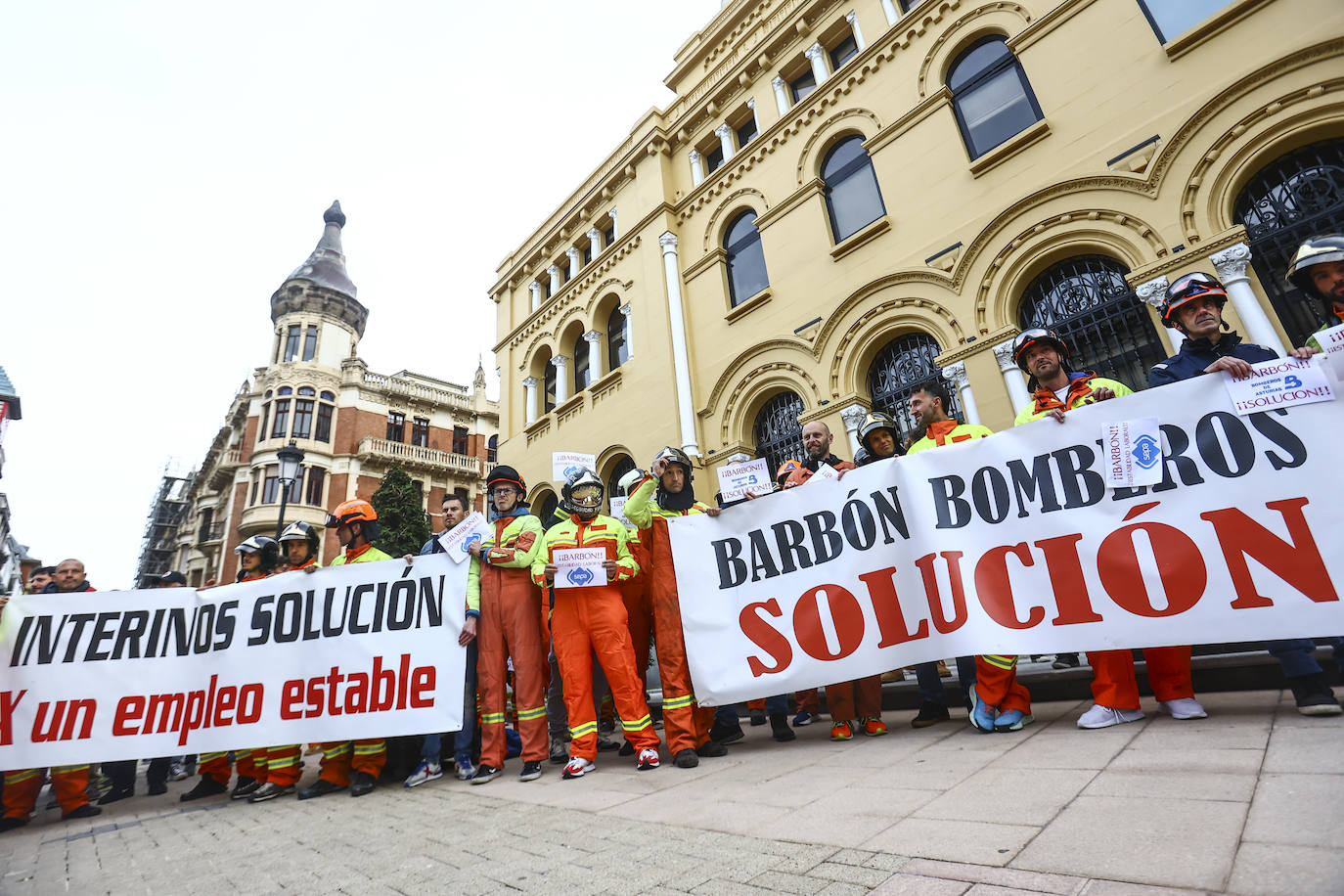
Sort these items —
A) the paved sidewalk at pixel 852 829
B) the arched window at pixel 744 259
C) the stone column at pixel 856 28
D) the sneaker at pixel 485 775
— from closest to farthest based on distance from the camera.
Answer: the paved sidewalk at pixel 852 829, the sneaker at pixel 485 775, the stone column at pixel 856 28, the arched window at pixel 744 259

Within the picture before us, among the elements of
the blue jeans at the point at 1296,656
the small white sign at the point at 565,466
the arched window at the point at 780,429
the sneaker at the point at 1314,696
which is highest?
the arched window at the point at 780,429

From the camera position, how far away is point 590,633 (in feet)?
14.5

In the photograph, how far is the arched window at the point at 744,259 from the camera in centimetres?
1187

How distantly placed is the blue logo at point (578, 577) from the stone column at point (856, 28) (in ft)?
34.9

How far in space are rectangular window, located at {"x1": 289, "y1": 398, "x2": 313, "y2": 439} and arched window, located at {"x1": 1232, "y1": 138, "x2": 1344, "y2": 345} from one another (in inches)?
1328

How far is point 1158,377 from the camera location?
3.79 metres

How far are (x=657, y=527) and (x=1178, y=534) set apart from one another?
3177mm

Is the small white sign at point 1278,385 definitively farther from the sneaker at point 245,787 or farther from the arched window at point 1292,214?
the sneaker at point 245,787

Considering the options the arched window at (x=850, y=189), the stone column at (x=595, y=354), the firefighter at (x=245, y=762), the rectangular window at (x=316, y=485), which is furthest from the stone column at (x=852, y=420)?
the rectangular window at (x=316, y=485)

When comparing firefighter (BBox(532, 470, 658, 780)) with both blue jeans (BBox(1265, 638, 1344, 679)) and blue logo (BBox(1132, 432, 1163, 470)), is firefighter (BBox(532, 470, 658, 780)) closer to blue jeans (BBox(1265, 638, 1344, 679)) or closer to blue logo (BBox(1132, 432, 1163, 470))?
blue logo (BBox(1132, 432, 1163, 470))

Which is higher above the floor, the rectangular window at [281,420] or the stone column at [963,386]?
the rectangular window at [281,420]

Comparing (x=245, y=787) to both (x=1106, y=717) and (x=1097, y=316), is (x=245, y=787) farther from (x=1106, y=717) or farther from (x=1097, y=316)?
(x=1097, y=316)

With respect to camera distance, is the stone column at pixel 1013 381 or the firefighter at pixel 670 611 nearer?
the firefighter at pixel 670 611

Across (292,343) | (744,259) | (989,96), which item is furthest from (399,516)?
(989,96)
